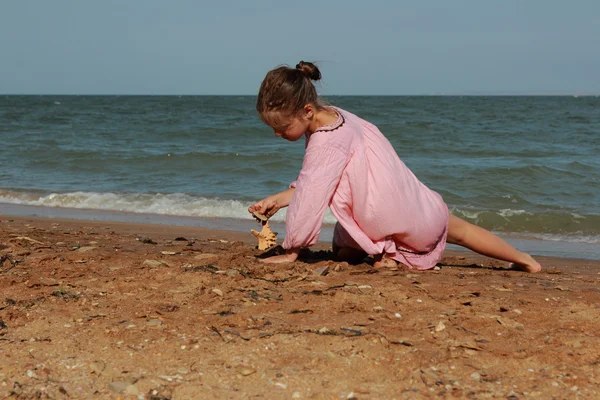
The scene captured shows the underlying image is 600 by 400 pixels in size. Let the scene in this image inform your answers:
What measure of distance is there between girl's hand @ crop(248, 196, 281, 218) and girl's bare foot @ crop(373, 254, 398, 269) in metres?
0.66

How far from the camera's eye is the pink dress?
3.84 metres

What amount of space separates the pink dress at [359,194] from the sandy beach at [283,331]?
0.21 meters

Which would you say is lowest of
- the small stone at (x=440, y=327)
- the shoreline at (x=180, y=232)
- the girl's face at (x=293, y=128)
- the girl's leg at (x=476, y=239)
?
the shoreline at (x=180, y=232)

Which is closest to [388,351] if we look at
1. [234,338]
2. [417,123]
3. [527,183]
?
[234,338]

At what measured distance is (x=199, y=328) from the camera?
2912 mm

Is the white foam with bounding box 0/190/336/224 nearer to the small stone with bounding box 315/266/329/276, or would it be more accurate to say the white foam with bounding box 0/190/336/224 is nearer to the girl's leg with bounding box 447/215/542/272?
the girl's leg with bounding box 447/215/542/272

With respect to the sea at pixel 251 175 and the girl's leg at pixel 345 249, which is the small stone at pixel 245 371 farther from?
the sea at pixel 251 175

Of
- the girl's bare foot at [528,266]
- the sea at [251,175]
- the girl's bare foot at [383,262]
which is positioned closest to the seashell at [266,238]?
the girl's bare foot at [383,262]

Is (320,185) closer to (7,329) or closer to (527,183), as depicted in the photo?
(7,329)

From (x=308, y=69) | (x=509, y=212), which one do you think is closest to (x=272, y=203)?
(x=308, y=69)

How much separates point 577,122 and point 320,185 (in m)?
23.4

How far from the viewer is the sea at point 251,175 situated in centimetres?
827

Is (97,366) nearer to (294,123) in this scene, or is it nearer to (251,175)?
(294,123)

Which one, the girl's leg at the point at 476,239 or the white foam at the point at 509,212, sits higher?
the girl's leg at the point at 476,239
